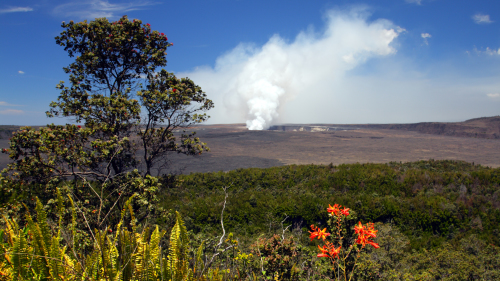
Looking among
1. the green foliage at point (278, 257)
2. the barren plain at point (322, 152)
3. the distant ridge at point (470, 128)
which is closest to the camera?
the green foliage at point (278, 257)

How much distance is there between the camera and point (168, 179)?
6.75 m

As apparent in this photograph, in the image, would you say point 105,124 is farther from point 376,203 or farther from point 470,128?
point 470,128

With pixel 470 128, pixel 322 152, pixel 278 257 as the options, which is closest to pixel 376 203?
pixel 278 257

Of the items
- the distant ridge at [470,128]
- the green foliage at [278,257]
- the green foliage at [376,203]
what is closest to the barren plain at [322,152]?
the distant ridge at [470,128]

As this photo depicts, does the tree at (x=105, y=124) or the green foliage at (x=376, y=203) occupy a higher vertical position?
the tree at (x=105, y=124)

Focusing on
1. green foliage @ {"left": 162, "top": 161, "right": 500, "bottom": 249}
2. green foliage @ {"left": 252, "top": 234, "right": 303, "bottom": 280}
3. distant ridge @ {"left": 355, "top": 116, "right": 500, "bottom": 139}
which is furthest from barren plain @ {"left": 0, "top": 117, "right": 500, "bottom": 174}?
green foliage @ {"left": 252, "top": 234, "right": 303, "bottom": 280}

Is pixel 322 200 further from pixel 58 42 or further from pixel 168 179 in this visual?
pixel 58 42

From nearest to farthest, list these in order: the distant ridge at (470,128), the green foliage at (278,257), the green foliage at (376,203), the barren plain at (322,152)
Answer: the green foliage at (278,257)
the green foliage at (376,203)
the barren plain at (322,152)
the distant ridge at (470,128)

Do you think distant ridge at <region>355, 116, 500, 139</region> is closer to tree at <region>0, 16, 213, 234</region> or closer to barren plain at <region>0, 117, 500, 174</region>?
barren plain at <region>0, 117, 500, 174</region>

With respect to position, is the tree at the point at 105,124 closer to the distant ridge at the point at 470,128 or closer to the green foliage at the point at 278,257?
the green foliage at the point at 278,257

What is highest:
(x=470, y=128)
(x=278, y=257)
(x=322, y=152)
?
(x=470, y=128)

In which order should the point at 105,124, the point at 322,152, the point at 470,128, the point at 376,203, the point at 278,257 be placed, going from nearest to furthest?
the point at 278,257
the point at 105,124
the point at 376,203
the point at 322,152
the point at 470,128

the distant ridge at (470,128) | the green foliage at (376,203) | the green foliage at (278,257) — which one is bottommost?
the green foliage at (376,203)

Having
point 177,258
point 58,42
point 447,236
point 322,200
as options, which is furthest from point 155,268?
point 447,236
